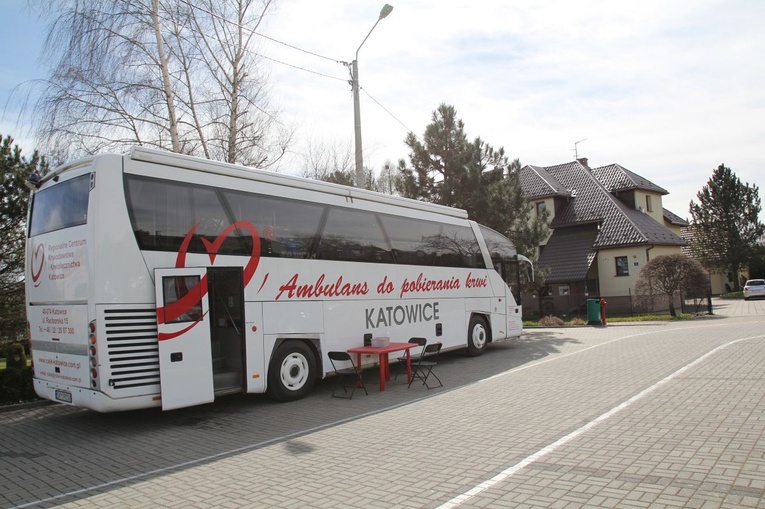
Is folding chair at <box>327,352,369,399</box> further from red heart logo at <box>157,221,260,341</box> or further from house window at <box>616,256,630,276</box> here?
house window at <box>616,256,630,276</box>

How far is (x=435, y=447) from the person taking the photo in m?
6.40

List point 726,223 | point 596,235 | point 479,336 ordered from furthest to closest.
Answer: point 726,223 < point 596,235 < point 479,336

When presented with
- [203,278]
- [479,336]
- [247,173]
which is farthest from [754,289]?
[203,278]

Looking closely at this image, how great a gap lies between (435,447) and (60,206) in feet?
20.9

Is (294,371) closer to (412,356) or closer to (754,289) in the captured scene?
(412,356)

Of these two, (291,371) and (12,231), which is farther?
(12,231)

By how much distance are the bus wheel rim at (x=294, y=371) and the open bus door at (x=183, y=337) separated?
1.49m

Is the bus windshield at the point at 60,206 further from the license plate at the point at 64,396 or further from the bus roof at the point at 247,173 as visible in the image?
the license plate at the point at 64,396

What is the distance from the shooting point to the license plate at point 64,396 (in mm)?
7961

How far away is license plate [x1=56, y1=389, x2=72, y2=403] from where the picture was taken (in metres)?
7.96

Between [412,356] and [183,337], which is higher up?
[183,337]

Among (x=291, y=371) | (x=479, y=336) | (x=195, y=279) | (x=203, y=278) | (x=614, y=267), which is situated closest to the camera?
(x=195, y=279)

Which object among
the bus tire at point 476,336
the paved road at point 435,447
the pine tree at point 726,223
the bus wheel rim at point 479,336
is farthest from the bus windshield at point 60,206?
the pine tree at point 726,223

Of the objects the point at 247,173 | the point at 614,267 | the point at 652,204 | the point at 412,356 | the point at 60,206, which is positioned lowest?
the point at 412,356
